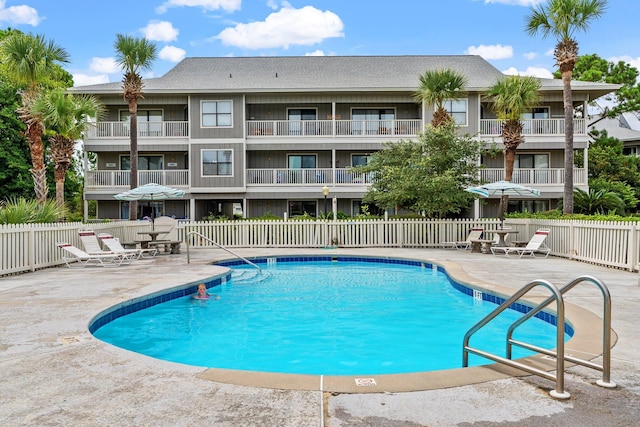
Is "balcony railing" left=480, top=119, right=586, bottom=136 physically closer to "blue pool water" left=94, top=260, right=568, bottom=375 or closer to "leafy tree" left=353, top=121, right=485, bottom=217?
"leafy tree" left=353, top=121, right=485, bottom=217

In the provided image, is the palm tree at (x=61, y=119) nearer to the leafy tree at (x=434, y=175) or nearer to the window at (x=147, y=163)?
the window at (x=147, y=163)

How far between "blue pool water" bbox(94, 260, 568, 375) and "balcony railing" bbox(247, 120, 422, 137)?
1502 cm

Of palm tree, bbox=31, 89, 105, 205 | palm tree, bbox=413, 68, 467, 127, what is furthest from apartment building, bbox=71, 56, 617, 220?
palm tree, bbox=31, 89, 105, 205

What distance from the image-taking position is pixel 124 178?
2442 cm

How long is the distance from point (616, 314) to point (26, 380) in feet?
22.0

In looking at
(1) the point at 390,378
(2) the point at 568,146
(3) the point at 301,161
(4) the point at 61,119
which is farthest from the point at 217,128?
(1) the point at 390,378

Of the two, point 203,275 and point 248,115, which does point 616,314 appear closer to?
point 203,275

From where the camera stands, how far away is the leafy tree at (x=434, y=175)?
57.1 ft

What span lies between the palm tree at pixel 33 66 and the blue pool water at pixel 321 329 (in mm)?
11656

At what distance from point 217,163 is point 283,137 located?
12.3 ft

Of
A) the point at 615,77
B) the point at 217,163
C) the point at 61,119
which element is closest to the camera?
the point at 61,119

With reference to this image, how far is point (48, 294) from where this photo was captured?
25.5 ft

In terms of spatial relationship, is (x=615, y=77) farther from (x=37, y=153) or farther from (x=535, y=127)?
(x=37, y=153)

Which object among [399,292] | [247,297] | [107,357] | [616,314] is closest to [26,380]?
[107,357]
